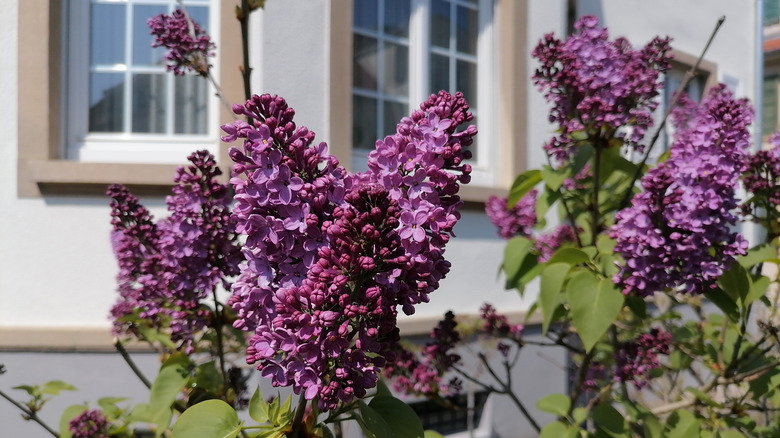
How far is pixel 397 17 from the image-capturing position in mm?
4977

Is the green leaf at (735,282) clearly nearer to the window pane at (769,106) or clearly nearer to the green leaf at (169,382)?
the green leaf at (169,382)

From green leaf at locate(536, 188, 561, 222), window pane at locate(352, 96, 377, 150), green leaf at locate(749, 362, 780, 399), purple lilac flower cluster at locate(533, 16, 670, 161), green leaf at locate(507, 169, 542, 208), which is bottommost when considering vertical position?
green leaf at locate(749, 362, 780, 399)

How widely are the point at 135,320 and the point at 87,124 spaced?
2.60 m

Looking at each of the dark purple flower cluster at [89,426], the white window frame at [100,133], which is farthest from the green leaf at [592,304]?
the white window frame at [100,133]

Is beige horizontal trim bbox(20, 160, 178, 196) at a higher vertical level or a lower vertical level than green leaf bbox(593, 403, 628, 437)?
higher

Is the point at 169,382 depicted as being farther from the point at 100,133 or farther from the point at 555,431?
the point at 100,133

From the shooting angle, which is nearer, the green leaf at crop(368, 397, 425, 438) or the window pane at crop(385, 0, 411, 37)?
the green leaf at crop(368, 397, 425, 438)

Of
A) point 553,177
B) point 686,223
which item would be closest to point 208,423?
point 686,223

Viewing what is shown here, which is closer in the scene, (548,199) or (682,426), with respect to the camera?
(682,426)

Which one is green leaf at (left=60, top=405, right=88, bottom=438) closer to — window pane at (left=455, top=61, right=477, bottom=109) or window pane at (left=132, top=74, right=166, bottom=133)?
window pane at (left=132, top=74, right=166, bottom=133)

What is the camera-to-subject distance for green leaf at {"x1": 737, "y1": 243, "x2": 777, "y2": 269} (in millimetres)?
1942

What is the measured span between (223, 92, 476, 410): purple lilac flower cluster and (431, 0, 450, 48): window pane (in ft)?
14.2

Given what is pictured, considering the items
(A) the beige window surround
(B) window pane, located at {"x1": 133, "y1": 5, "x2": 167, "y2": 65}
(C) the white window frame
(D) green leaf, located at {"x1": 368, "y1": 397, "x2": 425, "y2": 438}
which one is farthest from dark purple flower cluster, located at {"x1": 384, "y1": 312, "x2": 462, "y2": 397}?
(B) window pane, located at {"x1": 133, "y1": 5, "x2": 167, "y2": 65}

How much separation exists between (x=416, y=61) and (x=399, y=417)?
427 centimetres
